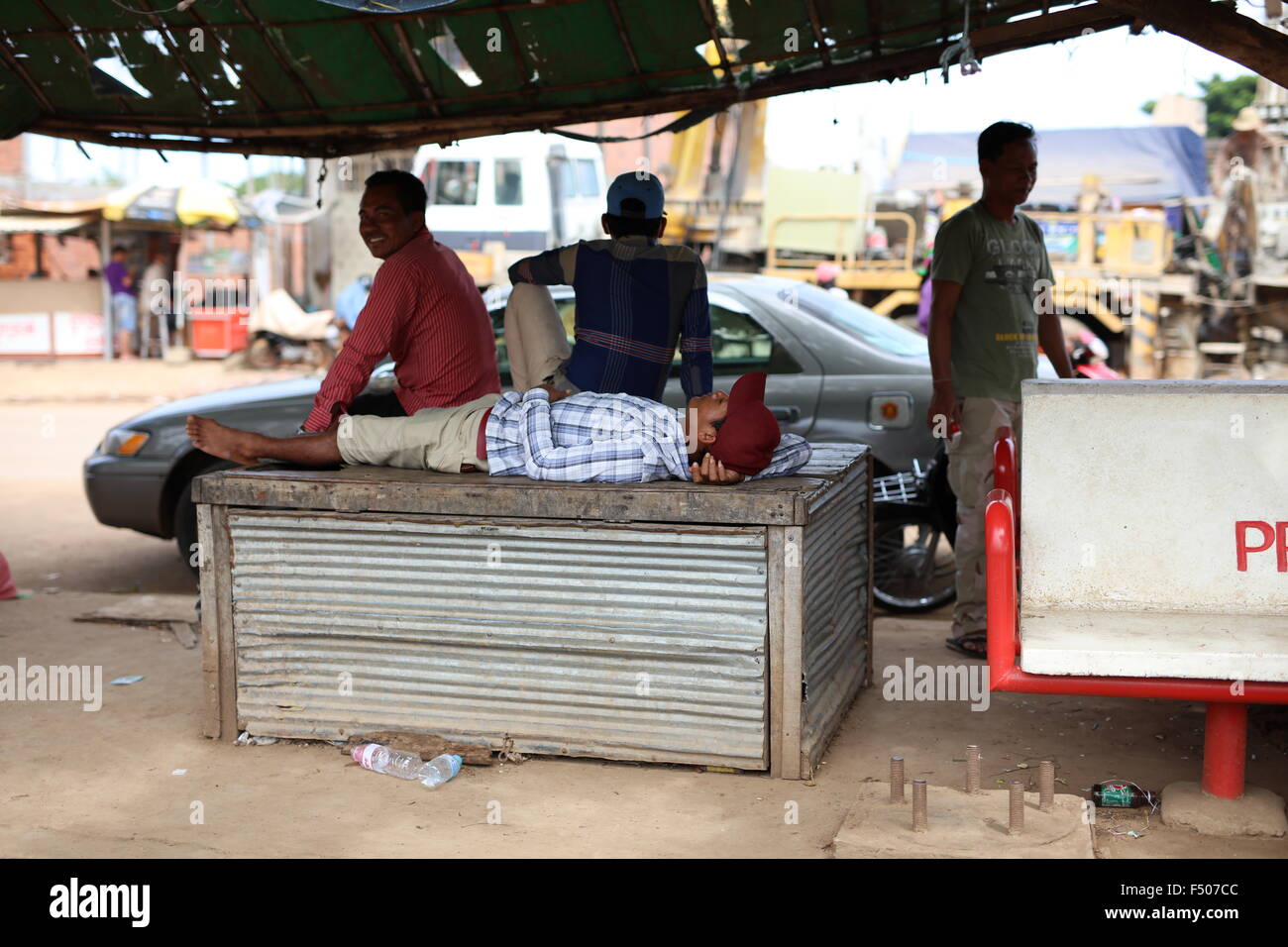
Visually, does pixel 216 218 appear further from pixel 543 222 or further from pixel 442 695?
pixel 442 695

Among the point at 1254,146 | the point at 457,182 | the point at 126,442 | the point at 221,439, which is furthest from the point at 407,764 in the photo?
the point at 1254,146

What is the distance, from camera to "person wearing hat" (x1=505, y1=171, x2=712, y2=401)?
4688mm

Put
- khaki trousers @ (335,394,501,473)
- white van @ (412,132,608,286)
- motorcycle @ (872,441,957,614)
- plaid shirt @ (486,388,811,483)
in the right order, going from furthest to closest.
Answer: white van @ (412,132,608,286) → motorcycle @ (872,441,957,614) → khaki trousers @ (335,394,501,473) → plaid shirt @ (486,388,811,483)

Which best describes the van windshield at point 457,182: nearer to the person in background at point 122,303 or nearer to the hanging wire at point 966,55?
the person in background at point 122,303

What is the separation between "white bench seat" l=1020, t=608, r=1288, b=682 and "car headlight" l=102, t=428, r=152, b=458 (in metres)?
5.09

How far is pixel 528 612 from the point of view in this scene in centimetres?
407

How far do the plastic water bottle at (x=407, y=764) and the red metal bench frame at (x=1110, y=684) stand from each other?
5.59 ft

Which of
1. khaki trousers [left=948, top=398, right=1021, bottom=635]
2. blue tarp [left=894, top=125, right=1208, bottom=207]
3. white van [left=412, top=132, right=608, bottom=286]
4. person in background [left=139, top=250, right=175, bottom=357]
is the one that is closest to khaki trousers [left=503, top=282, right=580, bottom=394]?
khaki trousers [left=948, top=398, right=1021, bottom=635]

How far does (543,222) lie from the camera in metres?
19.0

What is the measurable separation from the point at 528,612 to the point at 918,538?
308 cm

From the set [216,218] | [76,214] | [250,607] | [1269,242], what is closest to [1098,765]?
[250,607]

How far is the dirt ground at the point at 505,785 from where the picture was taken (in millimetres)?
3549

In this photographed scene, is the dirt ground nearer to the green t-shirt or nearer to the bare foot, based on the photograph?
the bare foot
